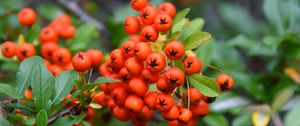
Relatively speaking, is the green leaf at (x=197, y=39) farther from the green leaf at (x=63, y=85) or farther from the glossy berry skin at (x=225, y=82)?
the green leaf at (x=63, y=85)

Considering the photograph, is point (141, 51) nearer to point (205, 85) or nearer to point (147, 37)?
point (147, 37)

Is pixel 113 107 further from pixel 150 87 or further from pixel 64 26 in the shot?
Result: pixel 64 26

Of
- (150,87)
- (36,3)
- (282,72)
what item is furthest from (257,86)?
(36,3)

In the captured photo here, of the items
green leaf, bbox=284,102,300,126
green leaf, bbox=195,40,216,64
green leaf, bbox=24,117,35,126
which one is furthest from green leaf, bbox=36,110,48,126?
green leaf, bbox=284,102,300,126

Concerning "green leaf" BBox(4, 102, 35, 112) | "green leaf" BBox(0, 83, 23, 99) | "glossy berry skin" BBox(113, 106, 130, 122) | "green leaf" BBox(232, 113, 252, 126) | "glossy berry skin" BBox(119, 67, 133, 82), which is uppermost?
"glossy berry skin" BBox(119, 67, 133, 82)

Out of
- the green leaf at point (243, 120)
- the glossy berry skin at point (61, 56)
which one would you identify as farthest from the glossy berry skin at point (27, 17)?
the green leaf at point (243, 120)

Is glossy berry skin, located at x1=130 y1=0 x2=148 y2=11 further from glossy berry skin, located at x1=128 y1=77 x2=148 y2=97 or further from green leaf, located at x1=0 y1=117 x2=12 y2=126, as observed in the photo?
green leaf, located at x1=0 y1=117 x2=12 y2=126
